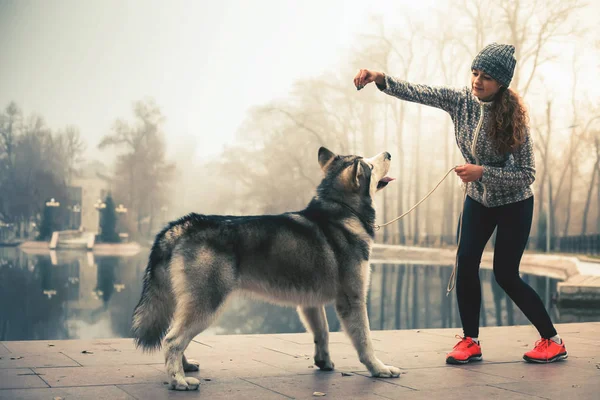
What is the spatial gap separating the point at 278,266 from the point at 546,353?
69.3 inches

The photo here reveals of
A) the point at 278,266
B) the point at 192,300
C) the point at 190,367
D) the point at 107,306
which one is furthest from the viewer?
the point at 107,306

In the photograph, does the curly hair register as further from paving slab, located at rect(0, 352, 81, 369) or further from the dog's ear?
paving slab, located at rect(0, 352, 81, 369)

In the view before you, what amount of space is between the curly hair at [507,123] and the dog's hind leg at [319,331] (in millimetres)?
1343

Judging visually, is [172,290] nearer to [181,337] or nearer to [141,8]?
[181,337]

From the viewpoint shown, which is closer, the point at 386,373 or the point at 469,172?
the point at 386,373

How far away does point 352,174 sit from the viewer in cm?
367

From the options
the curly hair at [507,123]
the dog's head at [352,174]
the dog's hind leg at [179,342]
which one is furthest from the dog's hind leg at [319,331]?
the curly hair at [507,123]

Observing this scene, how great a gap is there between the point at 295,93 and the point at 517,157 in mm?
11993

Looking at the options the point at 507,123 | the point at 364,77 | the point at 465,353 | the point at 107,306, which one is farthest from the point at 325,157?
the point at 107,306

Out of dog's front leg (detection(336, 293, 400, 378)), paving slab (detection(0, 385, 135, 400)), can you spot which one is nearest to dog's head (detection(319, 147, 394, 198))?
dog's front leg (detection(336, 293, 400, 378))

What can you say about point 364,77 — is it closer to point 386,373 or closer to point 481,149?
point 481,149

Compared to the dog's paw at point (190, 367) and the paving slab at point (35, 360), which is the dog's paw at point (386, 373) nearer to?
the dog's paw at point (190, 367)

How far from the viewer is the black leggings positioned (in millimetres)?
3926

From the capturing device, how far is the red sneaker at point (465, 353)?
155 inches
